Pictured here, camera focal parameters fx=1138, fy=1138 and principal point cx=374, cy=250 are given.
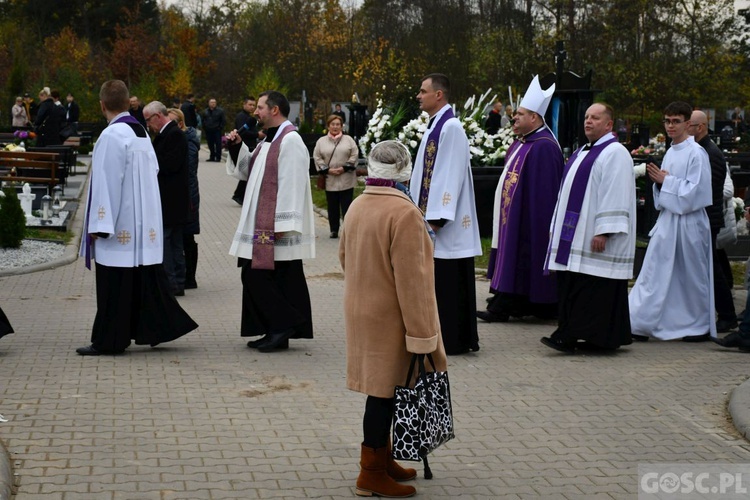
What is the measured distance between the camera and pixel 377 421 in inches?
212

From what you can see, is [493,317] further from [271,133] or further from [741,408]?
[741,408]

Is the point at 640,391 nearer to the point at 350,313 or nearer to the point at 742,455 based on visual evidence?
the point at 742,455

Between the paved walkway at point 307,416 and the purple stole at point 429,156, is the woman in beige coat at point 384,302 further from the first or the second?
the purple stole at point 429,156

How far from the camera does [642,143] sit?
89.6 feet

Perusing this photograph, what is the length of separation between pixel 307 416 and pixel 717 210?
4787mm

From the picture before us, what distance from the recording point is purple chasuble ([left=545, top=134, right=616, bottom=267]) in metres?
8.87

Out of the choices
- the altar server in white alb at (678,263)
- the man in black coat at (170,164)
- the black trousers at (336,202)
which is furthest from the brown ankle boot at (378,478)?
Result: the black trousers at (336,202)

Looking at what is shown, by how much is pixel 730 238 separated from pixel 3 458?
22.6 feet

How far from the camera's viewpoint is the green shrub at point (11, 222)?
13773 millimetres

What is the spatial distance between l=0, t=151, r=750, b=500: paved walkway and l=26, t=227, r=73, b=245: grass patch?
5098mm

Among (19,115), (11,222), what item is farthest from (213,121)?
(11,222)

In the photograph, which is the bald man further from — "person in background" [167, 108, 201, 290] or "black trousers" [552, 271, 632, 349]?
"person in background" [167, 108, 201, 290]

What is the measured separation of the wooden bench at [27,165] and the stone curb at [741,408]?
13.2 m

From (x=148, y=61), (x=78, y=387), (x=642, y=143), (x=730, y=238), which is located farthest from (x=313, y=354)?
(x=148, y=61)
